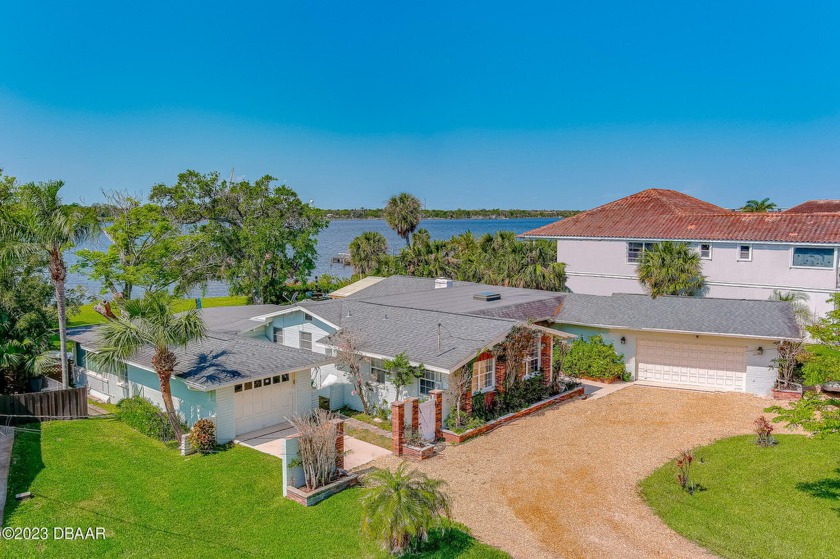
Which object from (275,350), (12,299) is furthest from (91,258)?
(275,350)

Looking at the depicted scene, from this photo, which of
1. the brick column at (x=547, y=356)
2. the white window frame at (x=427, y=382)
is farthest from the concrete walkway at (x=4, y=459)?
the brick column at (x=547, y=356)

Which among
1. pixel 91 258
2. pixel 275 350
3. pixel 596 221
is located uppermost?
pixel 596 221

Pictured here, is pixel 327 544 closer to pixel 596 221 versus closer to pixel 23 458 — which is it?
pixel 23 458

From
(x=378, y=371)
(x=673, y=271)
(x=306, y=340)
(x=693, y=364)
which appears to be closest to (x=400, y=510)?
(x=378, y=371)

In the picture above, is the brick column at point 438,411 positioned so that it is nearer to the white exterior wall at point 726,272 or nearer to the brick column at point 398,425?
the brick column at point 398,425

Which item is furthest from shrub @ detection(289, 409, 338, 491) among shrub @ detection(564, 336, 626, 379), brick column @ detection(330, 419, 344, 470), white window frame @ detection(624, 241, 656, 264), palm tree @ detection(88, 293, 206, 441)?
white window frame @ detection(624, 241, 656, 264)

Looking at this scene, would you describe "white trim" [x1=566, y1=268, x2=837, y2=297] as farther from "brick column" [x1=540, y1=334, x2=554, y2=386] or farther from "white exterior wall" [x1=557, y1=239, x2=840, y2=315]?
"brick column" [x1=540, y1=334, x2=554, y2=386]
